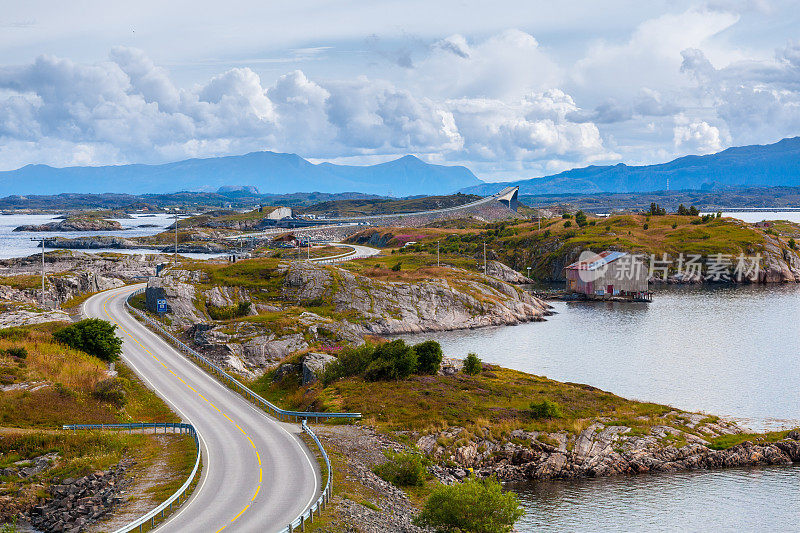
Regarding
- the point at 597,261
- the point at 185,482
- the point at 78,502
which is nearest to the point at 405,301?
the point at 597,261

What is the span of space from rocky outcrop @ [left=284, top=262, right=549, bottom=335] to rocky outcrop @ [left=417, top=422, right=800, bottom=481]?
198 ft

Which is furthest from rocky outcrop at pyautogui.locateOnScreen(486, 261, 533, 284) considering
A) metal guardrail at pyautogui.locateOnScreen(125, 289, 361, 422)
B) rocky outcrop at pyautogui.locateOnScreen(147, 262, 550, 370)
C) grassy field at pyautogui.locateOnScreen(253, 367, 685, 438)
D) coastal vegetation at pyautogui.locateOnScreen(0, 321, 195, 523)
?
coastal vegetation at pyautogui.locateOnScreen(0, 321, 195, 523)

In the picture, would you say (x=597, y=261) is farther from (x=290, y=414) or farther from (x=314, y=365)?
(x=290, y=414)

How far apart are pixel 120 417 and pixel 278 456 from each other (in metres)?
15.9

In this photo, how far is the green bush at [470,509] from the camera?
33.4 meters

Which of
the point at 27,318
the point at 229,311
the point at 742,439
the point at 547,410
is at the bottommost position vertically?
the point at 742,439

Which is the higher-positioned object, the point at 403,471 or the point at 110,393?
the point at 110,393

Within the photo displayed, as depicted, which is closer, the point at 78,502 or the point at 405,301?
the point at 78,502

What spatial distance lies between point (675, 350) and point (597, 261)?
2937 inches

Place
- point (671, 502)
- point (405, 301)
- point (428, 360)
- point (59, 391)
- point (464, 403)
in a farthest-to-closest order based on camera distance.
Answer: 1. point (405, 301)
2. point (428, 360)
3. point (464, 403)
4. point (59, 391)
5. point (671, 502)

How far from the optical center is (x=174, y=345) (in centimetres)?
7706

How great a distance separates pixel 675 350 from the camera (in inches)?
3905

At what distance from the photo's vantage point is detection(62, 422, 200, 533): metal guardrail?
30094 mm

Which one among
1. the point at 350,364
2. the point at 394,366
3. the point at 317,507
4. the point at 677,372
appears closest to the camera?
the point at 317,507
